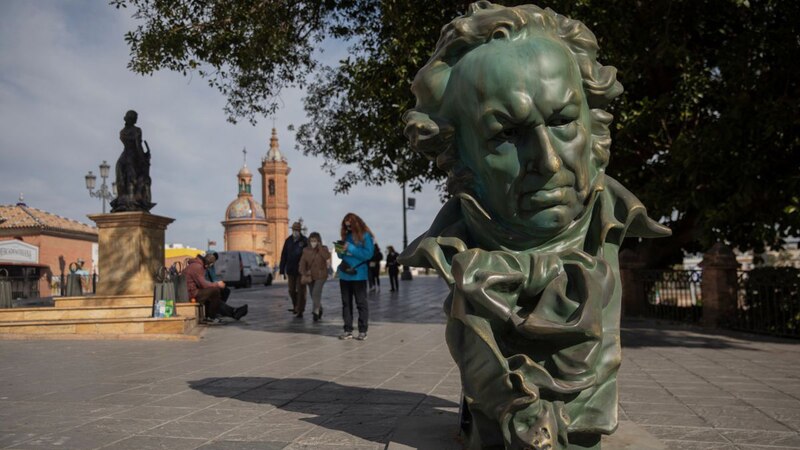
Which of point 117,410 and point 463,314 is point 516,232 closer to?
point 463,314

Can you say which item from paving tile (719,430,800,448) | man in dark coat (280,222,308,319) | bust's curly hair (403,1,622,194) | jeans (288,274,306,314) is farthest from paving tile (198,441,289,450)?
man in dark coat (280,222,308,319)

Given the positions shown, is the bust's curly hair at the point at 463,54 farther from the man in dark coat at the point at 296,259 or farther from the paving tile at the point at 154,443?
the man in dark coat at the point at 296,259

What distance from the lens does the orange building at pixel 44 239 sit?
1294 inches

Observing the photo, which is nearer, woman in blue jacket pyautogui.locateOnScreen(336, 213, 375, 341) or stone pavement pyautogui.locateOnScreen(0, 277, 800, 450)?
stone pavement pyautogui.locateOnScreen(0, 277, 800, 450)

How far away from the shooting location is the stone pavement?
3924 millimetres

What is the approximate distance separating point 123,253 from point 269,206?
291ft

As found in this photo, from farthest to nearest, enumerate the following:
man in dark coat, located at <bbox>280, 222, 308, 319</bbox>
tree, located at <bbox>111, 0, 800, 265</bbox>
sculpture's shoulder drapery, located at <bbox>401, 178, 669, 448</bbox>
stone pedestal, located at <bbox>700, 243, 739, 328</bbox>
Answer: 1. man in dark coat, located at <bbox>280, 222, 308, 319</bbox>
2. stone pedestal, located at <bbox>700, 243, 739, 328</bbox>
3. tree, located at <bbox>111, 0, 800, 265</bbox>
4. sculpture's shoulder drapery, located at <bbox>401, 178, 669, 448</bbox>

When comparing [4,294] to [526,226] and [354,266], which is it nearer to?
[354,266]

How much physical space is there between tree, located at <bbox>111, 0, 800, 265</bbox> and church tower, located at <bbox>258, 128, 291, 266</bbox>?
8845 centimetres

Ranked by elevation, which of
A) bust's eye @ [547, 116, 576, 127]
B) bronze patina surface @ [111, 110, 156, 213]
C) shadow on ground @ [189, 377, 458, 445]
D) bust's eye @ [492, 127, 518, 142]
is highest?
bronze patina surface @ [111, 110, 156, 213]

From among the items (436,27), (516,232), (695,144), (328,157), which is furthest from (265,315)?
(516,232)

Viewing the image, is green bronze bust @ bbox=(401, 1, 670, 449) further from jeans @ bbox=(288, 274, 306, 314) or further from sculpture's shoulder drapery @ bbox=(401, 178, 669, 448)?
jeans @ bbox=(288, 274, 306, 314)

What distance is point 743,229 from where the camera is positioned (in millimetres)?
11320

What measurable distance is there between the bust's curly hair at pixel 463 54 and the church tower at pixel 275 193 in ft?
316
